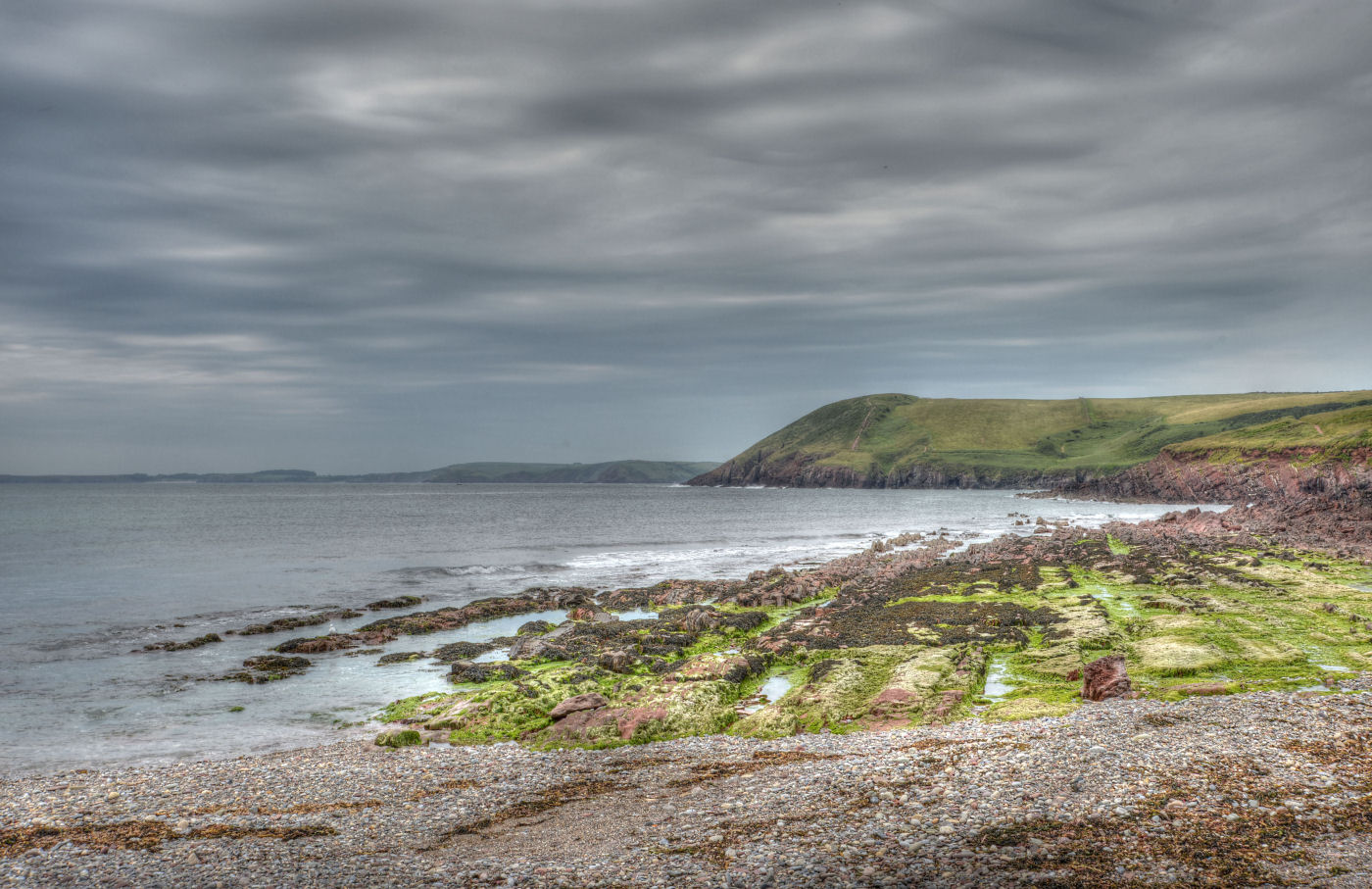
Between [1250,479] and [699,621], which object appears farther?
[1250,479]

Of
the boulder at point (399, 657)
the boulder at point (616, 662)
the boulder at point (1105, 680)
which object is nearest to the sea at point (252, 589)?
the boulder at point (399, 657)

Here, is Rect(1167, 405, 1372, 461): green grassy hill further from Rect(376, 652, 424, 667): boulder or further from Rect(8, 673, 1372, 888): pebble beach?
Rect(376, 652, 424, 667): boulder

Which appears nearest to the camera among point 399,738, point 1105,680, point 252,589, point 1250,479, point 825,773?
point 825,773

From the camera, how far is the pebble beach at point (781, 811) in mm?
12766

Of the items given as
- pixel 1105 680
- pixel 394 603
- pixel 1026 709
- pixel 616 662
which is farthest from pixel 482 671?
pixel 1105 680

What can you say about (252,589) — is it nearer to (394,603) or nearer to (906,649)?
(394,603)

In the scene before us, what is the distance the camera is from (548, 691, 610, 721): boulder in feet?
79.7

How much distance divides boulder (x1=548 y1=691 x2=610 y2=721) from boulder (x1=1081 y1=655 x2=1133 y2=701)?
53.0 feet

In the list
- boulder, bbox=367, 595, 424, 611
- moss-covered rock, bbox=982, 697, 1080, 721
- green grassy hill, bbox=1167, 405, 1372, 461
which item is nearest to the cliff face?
green grassy hill, bbox=1167, 405, 1372, 461

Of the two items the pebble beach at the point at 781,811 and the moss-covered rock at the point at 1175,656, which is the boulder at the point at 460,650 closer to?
the pebble beach at the point at 781,811

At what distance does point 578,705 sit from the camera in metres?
24.5

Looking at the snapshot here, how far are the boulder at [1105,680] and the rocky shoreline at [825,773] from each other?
0.34ft

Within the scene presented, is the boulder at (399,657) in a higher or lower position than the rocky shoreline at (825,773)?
lower

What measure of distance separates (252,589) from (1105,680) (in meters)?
58.3
